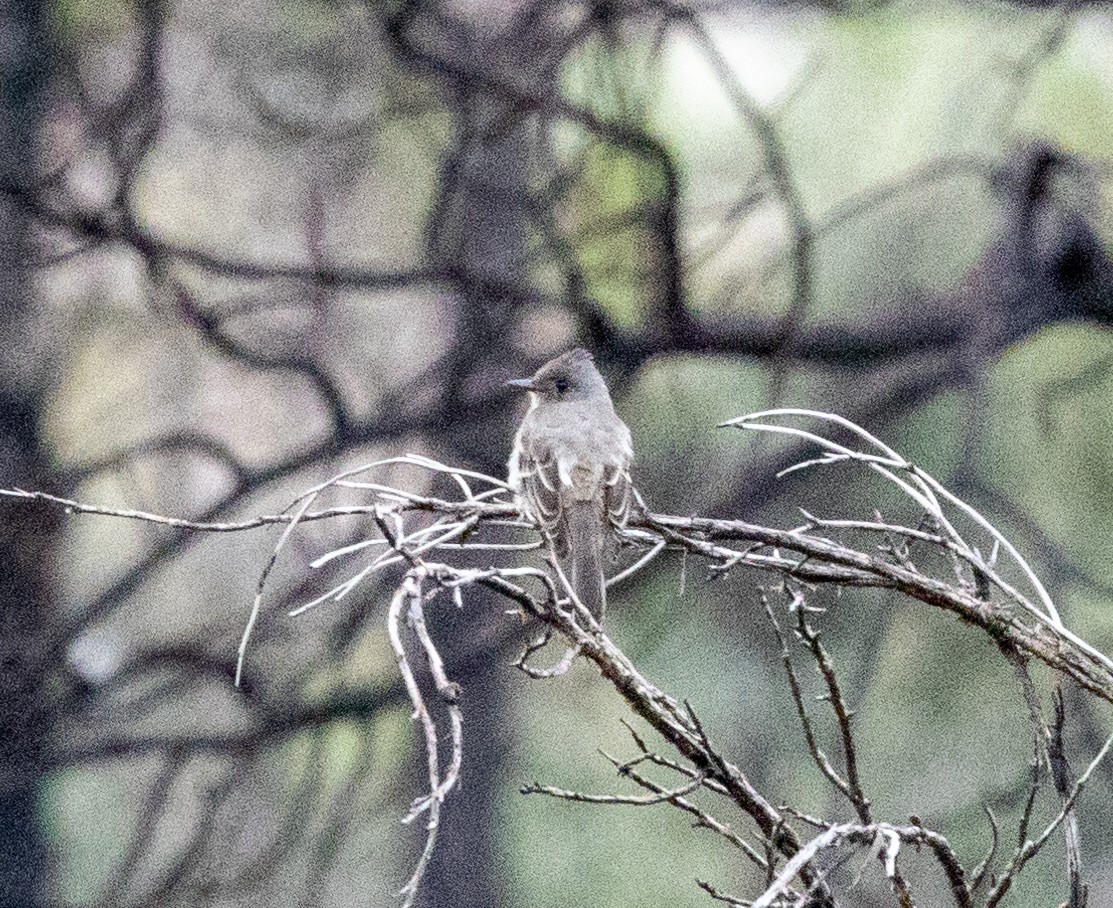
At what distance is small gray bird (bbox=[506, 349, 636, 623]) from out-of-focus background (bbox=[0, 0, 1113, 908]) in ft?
1.78

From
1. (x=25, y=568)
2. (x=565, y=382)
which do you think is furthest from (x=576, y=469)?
(x=25, y=568)

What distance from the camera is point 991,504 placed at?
2863mm

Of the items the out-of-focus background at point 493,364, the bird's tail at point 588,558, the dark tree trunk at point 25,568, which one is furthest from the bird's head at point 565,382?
the dark tree trunk at point 25,568

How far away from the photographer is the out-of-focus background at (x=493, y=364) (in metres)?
2.76

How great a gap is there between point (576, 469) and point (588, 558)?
0.49 feet

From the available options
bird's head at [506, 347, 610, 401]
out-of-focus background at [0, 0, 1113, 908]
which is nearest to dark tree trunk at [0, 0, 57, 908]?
out-of-focus background at [0, 0, 1113, 908]

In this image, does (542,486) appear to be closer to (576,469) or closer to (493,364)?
(576,469)

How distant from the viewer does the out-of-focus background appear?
2.76m

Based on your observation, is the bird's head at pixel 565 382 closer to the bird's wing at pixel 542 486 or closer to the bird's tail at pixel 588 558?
the bird's wing at pixel 542 486

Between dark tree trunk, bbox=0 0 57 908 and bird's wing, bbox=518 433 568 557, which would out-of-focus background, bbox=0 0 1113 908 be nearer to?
dark tree trunk, bbox=0 0 57 908

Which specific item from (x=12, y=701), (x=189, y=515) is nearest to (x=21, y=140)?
(x=189, y=515)

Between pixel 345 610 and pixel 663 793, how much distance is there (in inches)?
65.1

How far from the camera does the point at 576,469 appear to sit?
2.02 meters

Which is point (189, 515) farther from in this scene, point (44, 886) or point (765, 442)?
point (765, 442)
